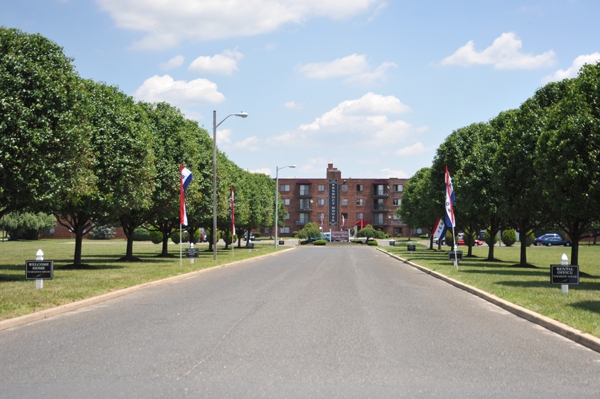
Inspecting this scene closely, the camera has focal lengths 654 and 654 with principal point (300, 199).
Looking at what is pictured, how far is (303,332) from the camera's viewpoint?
10688 mm

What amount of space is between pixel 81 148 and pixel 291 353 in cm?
1572

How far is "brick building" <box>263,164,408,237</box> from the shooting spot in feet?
422

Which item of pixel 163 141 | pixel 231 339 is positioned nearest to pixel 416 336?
pixel 231 339

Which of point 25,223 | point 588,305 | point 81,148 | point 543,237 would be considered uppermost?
point 81,148

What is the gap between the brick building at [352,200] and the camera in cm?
12862

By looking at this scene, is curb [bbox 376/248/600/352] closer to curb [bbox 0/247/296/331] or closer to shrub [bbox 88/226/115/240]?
curb [bbox 0/247/296/331]

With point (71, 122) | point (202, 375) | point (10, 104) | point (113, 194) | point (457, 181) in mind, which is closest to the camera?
point (202, 375)

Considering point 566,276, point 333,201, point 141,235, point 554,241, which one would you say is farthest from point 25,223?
point 566,276

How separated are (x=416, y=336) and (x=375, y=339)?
2.60 feet

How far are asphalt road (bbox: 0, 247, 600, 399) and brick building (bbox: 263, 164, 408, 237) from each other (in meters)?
113

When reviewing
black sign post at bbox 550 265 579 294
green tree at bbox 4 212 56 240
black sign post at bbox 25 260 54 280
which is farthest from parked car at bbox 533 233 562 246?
black sign post at bbox 25 260 54 280

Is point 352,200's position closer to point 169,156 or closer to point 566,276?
point 169,156

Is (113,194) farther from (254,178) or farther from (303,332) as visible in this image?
(254,178)

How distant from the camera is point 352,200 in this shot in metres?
129
